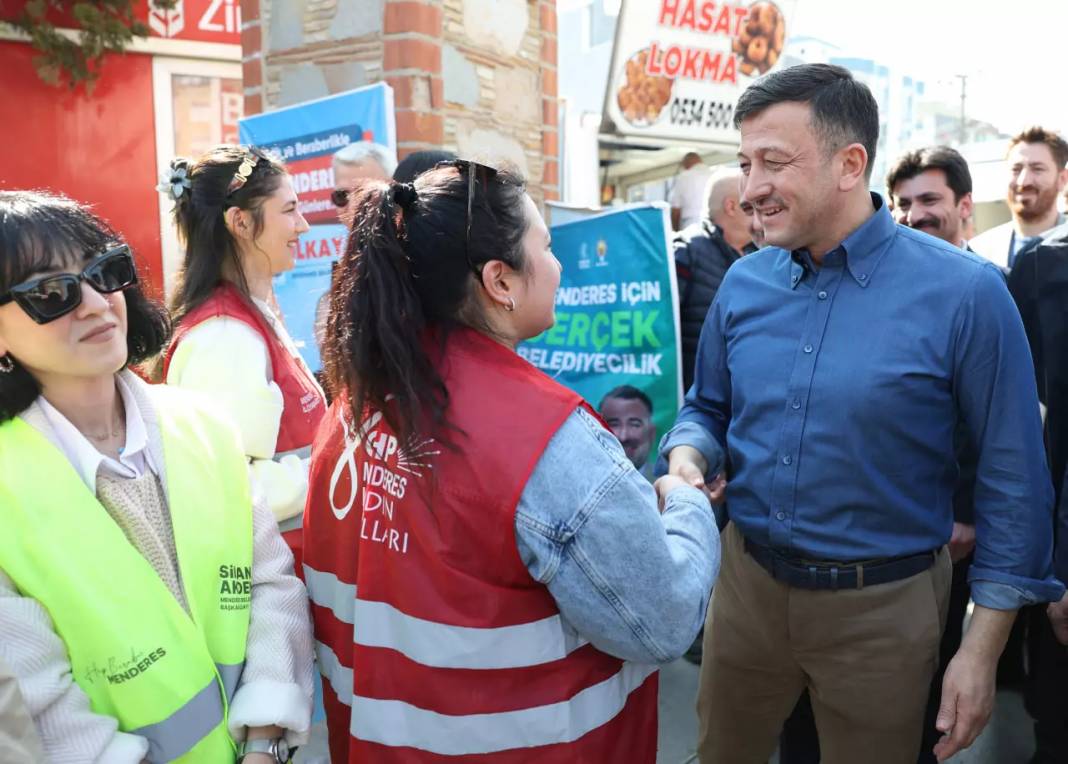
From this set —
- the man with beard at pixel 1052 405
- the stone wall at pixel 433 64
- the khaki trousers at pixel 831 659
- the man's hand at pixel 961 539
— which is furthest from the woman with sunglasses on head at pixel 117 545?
the stone wall at pixel 433 64

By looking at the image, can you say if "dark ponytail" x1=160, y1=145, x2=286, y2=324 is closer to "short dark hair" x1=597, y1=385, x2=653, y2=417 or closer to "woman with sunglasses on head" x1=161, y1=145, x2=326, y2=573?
"woman with sunglasses on head" x1=161, y1=145, x2=326, y2=573

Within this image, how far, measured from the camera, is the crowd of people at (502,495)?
4.01 ft

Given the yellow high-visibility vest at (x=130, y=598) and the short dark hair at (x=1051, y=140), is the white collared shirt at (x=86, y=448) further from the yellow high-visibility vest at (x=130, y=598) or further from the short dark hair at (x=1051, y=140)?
the short dark hair at (x=1051, y=140)

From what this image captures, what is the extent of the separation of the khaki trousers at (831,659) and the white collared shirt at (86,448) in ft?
4.40

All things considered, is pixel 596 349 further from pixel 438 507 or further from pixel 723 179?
pixel 438 507

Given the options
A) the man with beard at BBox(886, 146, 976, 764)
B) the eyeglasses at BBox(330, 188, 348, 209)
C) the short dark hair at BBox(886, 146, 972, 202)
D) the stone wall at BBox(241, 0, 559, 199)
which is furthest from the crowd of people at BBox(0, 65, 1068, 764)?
the stone wall at BBox(241, 0, 559, 199)

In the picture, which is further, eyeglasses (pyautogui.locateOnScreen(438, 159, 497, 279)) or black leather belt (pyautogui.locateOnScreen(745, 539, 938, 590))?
black leather belt (pyautogui.locateOnScreen(745, 539, 938, 590))

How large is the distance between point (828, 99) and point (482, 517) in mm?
1197

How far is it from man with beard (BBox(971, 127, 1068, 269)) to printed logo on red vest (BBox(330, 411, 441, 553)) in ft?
11.6

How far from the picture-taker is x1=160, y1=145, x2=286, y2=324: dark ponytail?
228 centimetres

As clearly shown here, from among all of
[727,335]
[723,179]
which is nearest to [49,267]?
[727,335]

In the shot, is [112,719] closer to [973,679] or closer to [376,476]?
[376,476]

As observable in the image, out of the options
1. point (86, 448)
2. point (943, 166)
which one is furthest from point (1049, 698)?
point (86, 448)

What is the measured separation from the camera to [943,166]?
2.97 m
